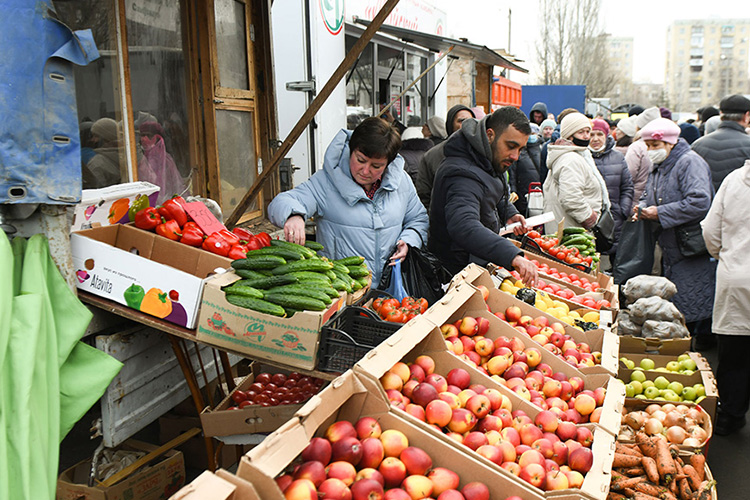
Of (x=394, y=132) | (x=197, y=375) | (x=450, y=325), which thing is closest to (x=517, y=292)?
(x=450, y=325)

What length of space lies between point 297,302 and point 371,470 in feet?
3.45

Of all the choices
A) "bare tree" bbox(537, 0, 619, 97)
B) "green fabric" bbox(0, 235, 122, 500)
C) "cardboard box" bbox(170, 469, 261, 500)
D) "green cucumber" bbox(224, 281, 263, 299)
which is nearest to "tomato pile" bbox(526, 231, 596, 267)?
"green cucumber" bbox(224, 281, 263, 299)

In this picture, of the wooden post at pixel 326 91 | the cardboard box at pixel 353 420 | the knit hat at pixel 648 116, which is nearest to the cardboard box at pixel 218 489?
the cardboard box at pixel 353 420

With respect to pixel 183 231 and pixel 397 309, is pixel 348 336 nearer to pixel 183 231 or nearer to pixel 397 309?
pixel 397 309

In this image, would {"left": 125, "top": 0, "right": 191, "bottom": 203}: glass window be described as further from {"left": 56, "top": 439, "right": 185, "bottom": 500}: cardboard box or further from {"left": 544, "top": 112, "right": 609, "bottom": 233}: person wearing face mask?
{"left": 544, "top": 112, "right": 609, "bottom": 233}: person wearing face mask

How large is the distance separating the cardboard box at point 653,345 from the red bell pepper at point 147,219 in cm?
340

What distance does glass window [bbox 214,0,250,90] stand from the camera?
5.55 metres

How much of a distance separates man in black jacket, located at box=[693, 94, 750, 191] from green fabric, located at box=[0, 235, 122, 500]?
6.40 metres

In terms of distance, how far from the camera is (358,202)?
3.92 metres

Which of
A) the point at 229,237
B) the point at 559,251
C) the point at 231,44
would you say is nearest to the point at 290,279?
the point at 229,237

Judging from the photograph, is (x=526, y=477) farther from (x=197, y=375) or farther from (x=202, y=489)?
(x=197, y=375)

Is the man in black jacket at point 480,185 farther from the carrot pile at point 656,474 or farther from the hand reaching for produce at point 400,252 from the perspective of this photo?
the carrot pile at point 656,474

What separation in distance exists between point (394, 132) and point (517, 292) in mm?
1304

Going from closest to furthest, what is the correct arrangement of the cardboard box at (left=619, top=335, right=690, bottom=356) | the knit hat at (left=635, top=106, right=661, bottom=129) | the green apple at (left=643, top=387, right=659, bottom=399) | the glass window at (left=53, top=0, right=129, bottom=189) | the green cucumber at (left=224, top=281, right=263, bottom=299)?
1. the green cucumber at (left=224, top=281, right=263, bottom=299)
2. the green apple at (left=643, top=387, right=659, bottom=399)
3. the glass window at (left=53, top=0, right=129, bottom=189)
4. the cardboard box at (left=619, top=335, right=690, bottom=356)
5. the knit hat at (left=635, top=106, right=661, bottom=129)
